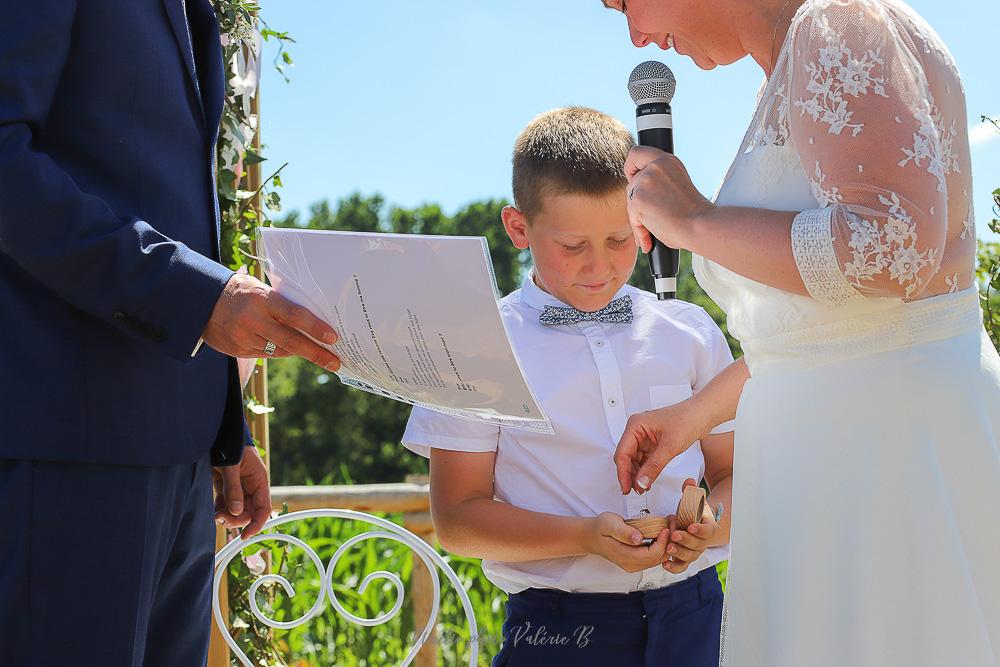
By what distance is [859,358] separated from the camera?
1.70m

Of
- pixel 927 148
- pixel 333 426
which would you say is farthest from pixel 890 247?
pixel 333 426

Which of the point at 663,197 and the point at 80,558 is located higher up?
the point at 663,197

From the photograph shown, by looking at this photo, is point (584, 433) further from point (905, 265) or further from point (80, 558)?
point (80, 558)

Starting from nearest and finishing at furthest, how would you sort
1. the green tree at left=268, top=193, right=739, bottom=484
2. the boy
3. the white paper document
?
1. the white paper document
2. the boy
3. the green tree at left=268, top=193, right=739, bottom=484

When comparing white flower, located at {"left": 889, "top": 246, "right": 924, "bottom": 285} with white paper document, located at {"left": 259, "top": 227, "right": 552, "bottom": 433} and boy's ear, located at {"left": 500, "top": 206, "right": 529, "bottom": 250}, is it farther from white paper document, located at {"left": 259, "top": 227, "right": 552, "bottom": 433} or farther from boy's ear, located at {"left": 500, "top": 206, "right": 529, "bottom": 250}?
boy's ear, located at {"left": 500, "top": 206, "right": 529, "bottom": 250}

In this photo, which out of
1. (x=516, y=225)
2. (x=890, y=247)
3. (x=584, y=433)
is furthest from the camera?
(x=516, y=225)

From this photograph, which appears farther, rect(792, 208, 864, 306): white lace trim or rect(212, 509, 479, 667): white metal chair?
rect(212, 509, 479, 667): white metal chair

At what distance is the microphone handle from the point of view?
2.15 meters

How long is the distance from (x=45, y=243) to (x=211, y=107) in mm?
514

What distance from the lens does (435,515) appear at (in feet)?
8.12

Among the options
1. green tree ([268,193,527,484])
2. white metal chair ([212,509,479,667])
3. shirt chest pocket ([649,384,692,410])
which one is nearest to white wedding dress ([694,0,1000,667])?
shirt chest pocket ([649,384,692,410])

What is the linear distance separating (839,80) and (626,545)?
102 cm

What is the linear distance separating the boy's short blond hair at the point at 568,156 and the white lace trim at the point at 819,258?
3.20 ft

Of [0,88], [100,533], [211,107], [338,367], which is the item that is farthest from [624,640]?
[0,88]
